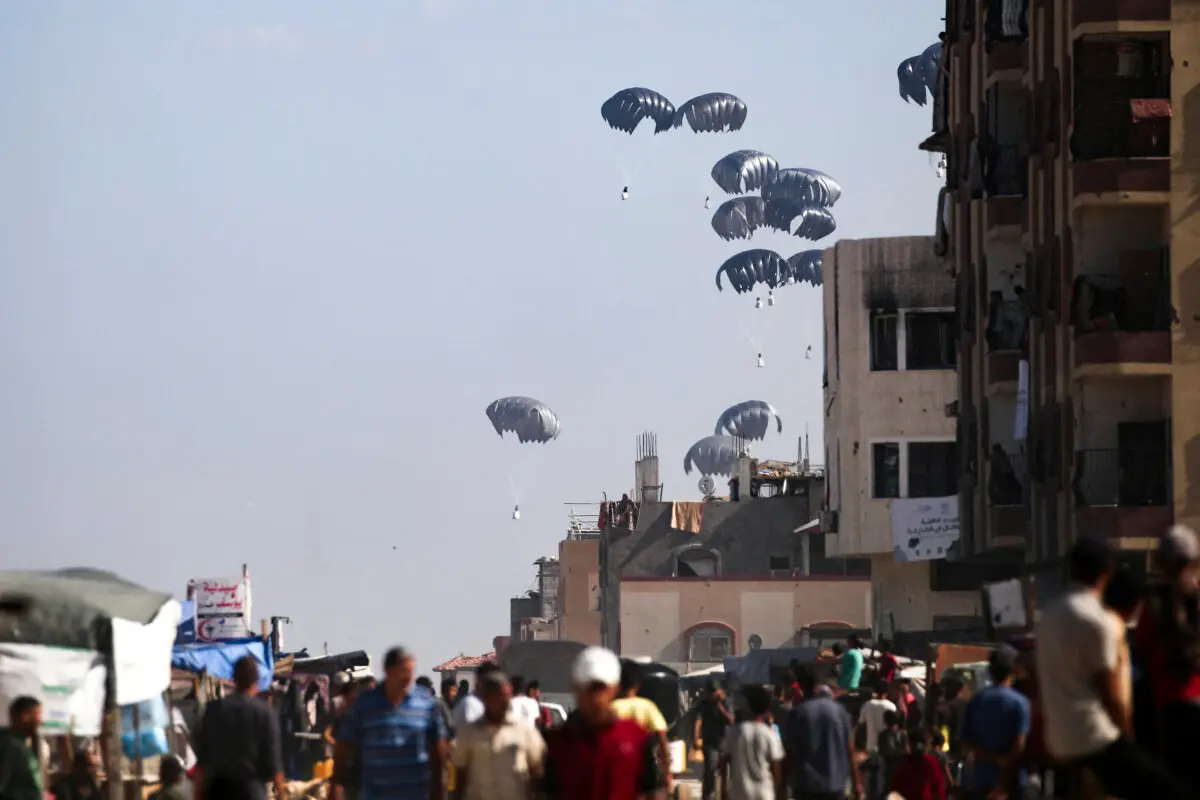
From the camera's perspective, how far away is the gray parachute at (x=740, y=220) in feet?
308

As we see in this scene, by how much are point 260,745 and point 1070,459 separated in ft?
85.1

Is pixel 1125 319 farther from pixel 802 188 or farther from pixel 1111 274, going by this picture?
pixel 802 188

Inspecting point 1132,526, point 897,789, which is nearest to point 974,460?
point 1132,526

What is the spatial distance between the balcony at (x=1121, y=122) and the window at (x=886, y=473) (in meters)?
20.4

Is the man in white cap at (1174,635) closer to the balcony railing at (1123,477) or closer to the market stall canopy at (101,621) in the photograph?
the market stall canopy at (101,621)

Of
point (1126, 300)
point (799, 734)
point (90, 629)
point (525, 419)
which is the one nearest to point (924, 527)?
point (1126, 300)

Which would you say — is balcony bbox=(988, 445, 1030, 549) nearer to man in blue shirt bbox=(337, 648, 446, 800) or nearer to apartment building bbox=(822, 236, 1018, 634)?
apartment building bbox=(822, 236, 1018, 634)

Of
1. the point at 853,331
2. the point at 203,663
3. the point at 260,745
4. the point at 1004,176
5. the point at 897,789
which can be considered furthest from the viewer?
the point at 853,331

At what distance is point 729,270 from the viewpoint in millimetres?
87812

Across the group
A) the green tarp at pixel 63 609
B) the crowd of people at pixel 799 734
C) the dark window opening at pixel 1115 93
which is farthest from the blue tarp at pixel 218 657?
the dark window opening at pixel 1115 93

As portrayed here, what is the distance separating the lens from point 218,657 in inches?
1194

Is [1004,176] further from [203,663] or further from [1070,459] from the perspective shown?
[203,663]

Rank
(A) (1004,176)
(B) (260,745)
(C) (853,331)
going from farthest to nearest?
(C) (853,331) < (A) (1004,176) < (B) (260,745)

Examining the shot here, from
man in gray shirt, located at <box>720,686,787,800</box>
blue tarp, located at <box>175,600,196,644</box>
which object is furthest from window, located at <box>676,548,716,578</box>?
man in gray shirt, located at <box>720,686,787,800</box>
